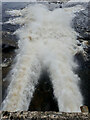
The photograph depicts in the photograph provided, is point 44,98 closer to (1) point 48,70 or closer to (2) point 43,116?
(1) point 48,70

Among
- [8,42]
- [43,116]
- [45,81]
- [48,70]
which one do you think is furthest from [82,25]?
[43,116]

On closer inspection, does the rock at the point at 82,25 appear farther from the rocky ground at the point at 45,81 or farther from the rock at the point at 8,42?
the rock at the point at 8,42

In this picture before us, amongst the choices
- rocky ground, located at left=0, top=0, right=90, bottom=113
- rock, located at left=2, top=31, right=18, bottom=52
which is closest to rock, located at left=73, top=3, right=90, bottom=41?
rocky ground, located at left=0, top=0, right=90, bottom=113

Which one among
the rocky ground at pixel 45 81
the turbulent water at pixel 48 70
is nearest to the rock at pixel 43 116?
the rocky ground at pixel 45 81

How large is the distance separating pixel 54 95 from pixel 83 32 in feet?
49.4

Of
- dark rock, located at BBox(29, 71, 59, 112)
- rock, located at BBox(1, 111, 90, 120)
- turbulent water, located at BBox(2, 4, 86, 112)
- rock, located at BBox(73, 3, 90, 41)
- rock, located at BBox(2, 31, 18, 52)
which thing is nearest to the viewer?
rock, located at BBox(1, 111, 90, 120)

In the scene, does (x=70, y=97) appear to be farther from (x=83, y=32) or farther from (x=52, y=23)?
(x=52, y=23)

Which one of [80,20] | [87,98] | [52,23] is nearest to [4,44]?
[52,23]

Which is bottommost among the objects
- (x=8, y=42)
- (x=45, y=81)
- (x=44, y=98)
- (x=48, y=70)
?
(x=44, y=98)

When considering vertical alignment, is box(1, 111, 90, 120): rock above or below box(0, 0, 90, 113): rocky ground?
above

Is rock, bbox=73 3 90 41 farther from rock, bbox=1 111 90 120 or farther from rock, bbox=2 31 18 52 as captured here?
rock, bbox=1 111 90 120

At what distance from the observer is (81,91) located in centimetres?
1152

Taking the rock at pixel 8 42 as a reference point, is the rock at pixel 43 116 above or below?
above

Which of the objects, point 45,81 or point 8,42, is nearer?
point 45,81
